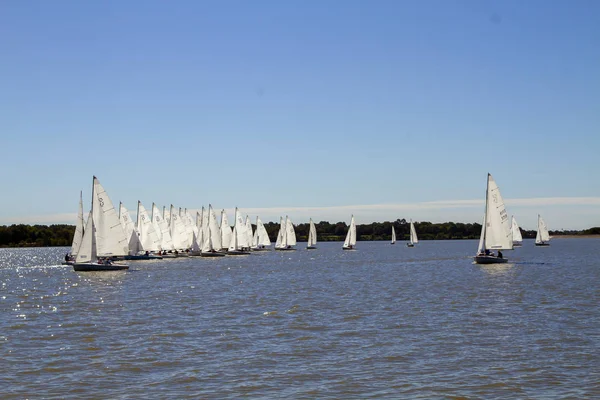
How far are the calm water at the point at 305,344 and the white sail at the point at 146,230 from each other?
55886mm

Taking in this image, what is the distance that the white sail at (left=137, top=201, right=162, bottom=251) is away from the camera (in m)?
103

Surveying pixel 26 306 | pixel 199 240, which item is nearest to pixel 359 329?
pixel 26 306

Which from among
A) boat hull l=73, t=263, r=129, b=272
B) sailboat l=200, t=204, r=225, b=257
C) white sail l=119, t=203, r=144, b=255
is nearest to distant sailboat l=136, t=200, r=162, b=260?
white sail l=119, t=203, r=144, b=255

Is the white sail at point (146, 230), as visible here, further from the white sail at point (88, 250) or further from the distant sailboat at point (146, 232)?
the white sail at point (88, 250)

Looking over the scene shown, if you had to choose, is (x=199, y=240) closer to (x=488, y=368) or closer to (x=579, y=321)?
(x=579, y=321)

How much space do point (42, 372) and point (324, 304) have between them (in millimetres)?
19797

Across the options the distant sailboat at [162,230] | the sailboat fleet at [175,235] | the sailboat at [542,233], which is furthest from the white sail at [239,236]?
the sailboat at [542,233]

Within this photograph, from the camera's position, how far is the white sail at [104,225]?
68438mm

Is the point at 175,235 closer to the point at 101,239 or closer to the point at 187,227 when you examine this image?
the point at 187,227

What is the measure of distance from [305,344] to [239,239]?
108 metres

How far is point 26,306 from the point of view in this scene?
40.3m

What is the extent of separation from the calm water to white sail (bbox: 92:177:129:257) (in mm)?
21822

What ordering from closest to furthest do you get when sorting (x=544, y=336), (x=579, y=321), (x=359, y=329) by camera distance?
1. (x=544, y=336)
2. (x=359, y=329)
3. (x=579, y=321)

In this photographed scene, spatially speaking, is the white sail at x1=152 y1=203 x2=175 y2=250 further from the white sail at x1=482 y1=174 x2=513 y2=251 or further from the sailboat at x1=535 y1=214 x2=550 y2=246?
the sailboat at x1=535 y1=214 x2=550 y2=246
